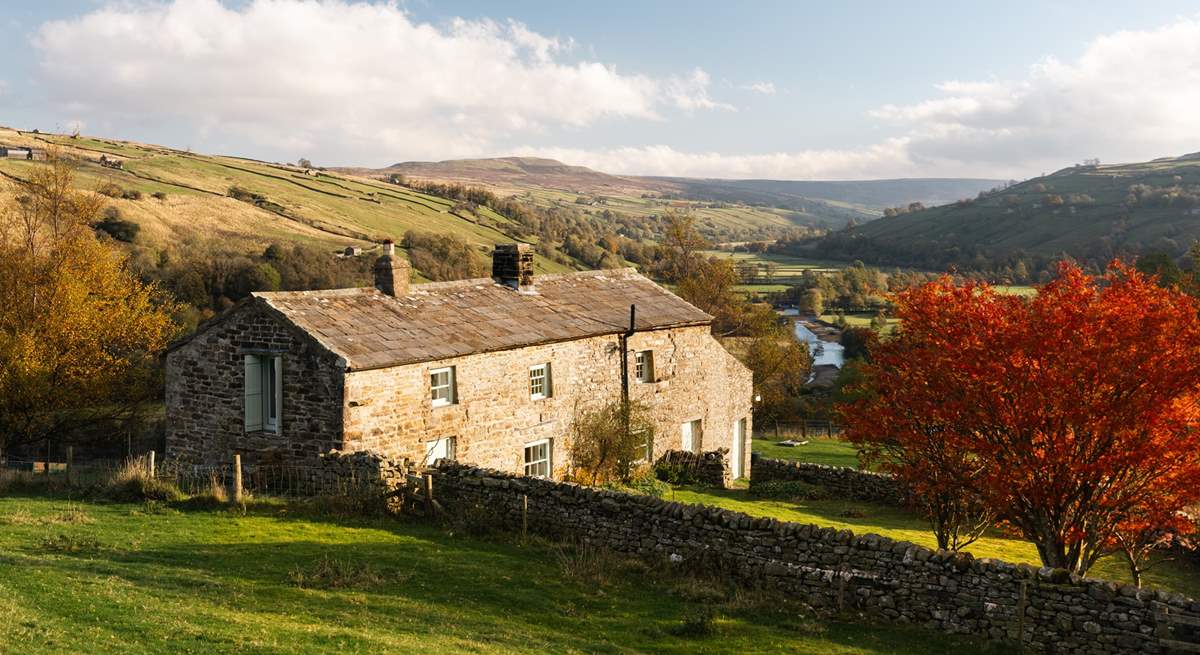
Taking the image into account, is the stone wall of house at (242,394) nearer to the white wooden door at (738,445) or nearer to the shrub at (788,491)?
the shrub at (788,491)

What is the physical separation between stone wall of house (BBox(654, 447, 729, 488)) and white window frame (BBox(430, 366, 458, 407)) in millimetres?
8681

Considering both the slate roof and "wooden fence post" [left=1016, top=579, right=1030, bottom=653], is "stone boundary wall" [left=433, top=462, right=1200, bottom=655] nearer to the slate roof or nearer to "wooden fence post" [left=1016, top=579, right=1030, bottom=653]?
"wooden fence post" [left=1016, top=579, right=1030, bottom=653]

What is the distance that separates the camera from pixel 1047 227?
5723 inches

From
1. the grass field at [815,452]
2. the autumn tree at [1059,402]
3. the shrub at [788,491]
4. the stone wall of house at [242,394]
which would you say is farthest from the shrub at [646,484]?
the grass field at [815,452]

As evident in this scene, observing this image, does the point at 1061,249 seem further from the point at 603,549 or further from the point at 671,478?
the point at 603,549

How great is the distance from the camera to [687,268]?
7212 centimetres

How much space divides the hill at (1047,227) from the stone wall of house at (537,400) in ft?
295

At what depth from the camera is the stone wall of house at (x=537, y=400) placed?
21.2 metres

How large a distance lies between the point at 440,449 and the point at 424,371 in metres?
2.11

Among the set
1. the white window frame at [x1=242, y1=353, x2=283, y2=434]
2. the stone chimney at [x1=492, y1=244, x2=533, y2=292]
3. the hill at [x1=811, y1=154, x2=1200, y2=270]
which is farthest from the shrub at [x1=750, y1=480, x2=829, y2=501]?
the hill at [x1=811, y1=154, x2=1200, y2=270]

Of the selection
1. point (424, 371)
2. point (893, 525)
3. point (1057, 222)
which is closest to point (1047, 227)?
point (1057, 222)

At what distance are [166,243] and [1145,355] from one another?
209ft

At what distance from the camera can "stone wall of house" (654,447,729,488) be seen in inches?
1142

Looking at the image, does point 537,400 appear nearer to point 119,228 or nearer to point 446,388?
point 446,388
